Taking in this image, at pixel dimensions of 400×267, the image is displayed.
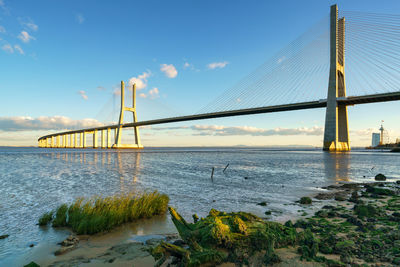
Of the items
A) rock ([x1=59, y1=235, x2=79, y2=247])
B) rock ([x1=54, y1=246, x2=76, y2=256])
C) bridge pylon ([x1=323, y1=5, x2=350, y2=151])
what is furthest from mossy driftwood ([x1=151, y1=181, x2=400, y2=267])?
bridge pylon ([x1=323, y1=5, x2=350, y2=151])

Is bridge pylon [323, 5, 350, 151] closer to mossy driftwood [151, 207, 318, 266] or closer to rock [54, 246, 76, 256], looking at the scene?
mossy driftwood [151, 207, 318, 266]

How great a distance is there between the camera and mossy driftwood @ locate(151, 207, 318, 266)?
13.5ft

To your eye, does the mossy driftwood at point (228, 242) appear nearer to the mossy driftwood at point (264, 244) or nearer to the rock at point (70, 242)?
the mossy driftwood at point (264, 244)

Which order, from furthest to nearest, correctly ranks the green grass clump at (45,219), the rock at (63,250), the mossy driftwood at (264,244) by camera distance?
the green grass clump at (45,219), the rock at (63,250), the mossy driftwood at (264,244)

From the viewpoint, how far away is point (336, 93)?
176 ft

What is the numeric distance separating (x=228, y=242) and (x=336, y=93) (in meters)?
59.3

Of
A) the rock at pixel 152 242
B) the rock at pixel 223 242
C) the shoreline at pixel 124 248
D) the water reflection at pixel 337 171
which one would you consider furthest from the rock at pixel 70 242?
the water reflection at pixel 337 171

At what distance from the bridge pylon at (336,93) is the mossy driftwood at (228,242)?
5598cm

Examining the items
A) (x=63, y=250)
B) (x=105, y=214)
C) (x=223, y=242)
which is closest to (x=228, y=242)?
(x=223, y=242)

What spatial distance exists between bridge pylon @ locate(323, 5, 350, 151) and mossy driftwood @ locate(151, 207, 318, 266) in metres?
56.0

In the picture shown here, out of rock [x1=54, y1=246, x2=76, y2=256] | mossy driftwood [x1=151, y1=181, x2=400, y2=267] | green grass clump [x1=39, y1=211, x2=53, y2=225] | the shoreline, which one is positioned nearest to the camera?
mossy driftwood [x1=151, y1=181, x2=400, y2=267]

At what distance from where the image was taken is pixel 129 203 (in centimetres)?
794

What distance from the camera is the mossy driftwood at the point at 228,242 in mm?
4113

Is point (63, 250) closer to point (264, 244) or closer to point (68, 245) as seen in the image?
point (68, 245)
